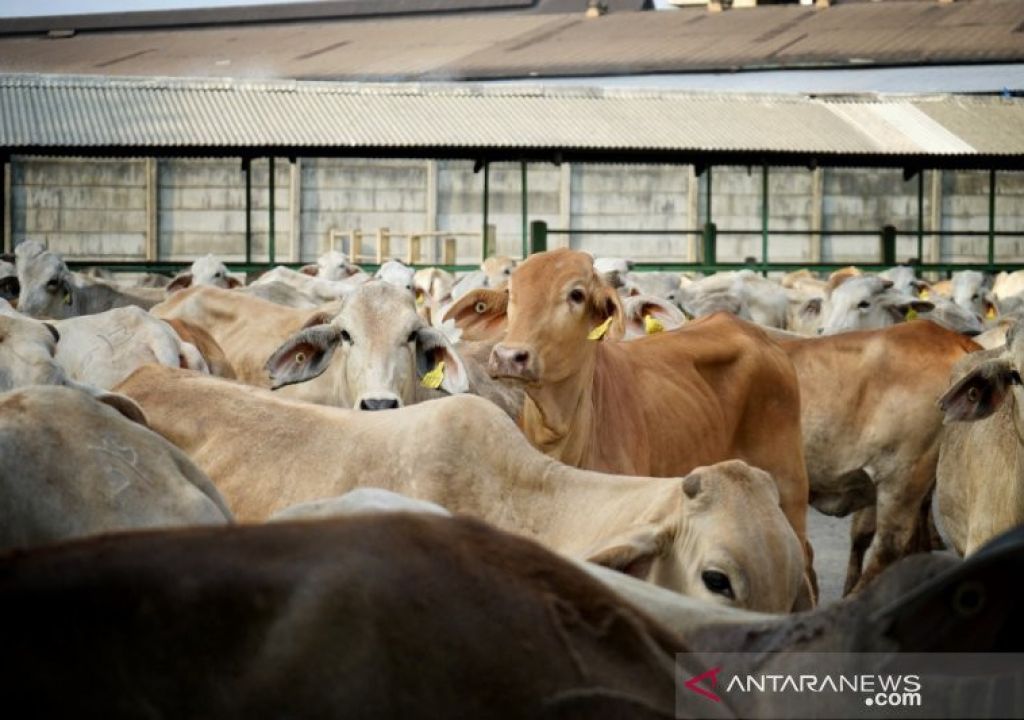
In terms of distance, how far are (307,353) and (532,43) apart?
3998cm

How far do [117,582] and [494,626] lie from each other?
439 millimetres

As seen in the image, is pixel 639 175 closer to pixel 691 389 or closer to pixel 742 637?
pixel 691 389

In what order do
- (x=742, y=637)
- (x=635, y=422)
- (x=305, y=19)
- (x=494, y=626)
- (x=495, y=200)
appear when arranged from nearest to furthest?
1. (x=494, y=626)
2. (x=742, y=637)
3. (x=635, y=422)
4. (x=495, y=200)
5. (x=305, y=19)

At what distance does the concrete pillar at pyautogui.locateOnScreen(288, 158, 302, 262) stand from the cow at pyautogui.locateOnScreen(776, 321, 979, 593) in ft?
76.7

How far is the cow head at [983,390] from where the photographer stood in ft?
22.9

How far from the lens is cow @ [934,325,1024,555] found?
700 cm

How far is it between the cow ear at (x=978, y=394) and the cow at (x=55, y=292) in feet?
29.7

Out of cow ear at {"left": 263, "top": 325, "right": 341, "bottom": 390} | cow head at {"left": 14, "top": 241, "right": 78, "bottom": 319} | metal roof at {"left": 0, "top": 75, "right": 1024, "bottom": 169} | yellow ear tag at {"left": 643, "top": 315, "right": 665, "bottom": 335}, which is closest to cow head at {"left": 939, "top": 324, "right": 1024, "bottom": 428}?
cow ear at {"left": 263, "top": 325, "right": 341, "bottom": 390}

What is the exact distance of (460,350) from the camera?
315 inches

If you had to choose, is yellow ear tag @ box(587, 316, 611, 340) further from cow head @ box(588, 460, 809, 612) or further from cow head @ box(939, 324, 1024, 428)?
cow head @ box(588, 460, 809, 612)

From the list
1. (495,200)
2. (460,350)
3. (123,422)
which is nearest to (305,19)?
(495,200)

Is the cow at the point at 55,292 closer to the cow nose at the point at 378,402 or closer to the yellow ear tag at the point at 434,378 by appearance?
the yellow ear tag at the point at 434,378

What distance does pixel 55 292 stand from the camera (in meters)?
15.0

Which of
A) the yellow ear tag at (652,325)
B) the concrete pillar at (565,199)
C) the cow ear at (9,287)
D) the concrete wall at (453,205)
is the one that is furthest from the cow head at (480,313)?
the concrete pillar at (565,199)
